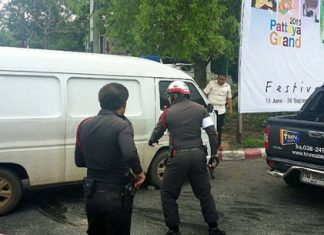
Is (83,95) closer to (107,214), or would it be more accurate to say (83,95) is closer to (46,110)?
(46,110)

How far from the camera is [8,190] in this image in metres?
5.91

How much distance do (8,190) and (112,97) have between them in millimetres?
2804

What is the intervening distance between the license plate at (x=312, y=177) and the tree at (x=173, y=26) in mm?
4294

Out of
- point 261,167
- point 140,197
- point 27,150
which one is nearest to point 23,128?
point 27,150

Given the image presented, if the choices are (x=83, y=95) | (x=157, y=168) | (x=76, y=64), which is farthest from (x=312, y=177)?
(x=76, y=64)

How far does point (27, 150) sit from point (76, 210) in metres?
0.97

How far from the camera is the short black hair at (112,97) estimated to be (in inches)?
147

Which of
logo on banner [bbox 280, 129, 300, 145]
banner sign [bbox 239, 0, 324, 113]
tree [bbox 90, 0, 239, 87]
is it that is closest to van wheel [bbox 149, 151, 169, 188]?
logo on banner [bbox 280, 129, 300, 145]

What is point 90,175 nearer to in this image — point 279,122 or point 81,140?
point 81,140

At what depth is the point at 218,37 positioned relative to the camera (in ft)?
33.5

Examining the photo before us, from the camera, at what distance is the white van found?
583 centimetres

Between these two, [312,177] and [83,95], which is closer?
[312,177]

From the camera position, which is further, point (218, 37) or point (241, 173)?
point (218, 37)

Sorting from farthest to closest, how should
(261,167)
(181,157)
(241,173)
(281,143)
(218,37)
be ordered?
(218,37) → (261,167) → (241,173) → (281,143) → (181,157)
